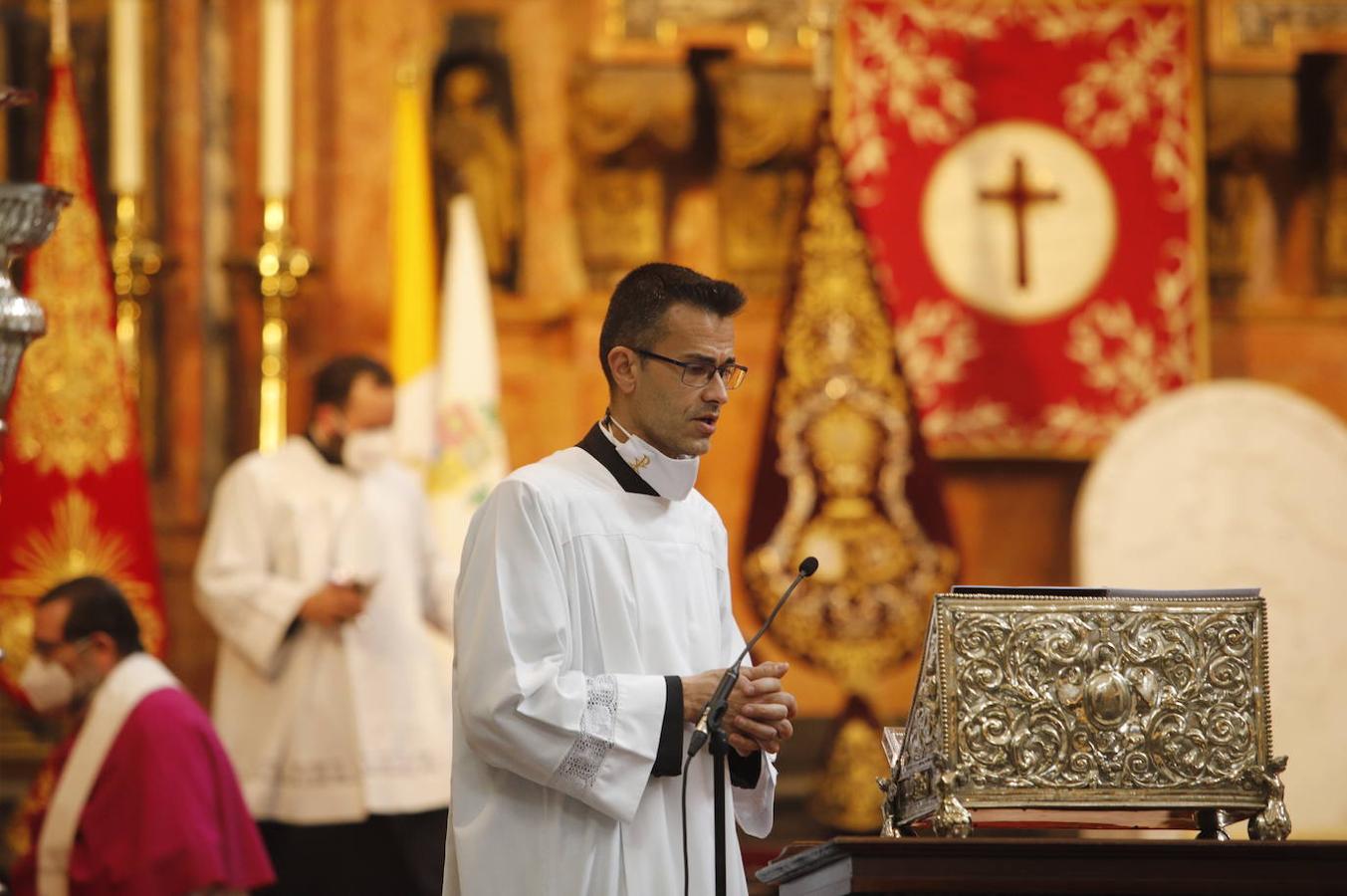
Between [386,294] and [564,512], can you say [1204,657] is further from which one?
[386,294]

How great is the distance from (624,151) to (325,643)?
2.53 m

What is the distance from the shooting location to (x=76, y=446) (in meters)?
6.85

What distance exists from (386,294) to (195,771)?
2855 mm

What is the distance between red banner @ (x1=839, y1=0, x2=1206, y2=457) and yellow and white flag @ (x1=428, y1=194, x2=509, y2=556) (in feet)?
5.11

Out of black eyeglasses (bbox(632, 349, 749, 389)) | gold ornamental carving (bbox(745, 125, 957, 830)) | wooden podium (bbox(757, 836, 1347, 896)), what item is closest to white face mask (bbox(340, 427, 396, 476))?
gold ornamental carving (bbox(745, 125, 957, 830))

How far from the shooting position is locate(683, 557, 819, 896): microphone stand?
10.4ft

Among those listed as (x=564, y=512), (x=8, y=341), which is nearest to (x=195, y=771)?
(x=8, y=341)

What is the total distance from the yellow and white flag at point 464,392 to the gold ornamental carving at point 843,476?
97 cm

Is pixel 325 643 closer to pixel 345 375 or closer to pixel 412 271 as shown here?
pixel 345 375

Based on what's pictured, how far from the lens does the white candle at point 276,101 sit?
704 cm

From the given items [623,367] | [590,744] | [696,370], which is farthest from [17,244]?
[590,744]

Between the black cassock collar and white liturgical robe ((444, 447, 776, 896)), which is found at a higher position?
the black cassock collar

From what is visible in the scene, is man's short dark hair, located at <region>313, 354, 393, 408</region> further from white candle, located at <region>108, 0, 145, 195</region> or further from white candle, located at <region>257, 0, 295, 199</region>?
white candle, located at <region>108, 0, 145, 195</region>

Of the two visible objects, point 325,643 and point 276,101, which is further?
point 276,101
